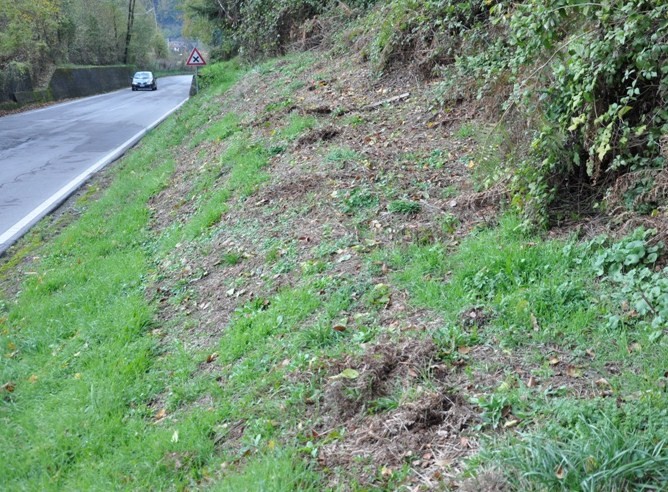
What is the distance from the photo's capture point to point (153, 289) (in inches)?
263

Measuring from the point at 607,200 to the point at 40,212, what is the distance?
30.7ft

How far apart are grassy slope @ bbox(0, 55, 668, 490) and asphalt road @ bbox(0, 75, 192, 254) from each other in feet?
10.5

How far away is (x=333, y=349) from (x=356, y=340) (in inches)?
7.1

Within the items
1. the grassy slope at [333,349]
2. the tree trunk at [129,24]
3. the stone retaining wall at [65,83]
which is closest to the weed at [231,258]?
the grassy slope at [333,349]

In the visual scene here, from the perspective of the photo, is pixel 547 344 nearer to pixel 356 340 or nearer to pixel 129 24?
pixel 356 340

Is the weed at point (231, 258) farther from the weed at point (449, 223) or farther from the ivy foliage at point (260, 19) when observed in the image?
the ivy foliage at point (260, 19)

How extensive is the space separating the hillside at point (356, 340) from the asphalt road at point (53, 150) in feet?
10.9

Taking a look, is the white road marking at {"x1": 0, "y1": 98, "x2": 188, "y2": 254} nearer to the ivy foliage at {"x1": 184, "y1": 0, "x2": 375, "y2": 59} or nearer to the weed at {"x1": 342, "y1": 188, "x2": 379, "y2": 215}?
the weed at {"x1": 342, "y1": 188, "x2": 379, "y2": 215}

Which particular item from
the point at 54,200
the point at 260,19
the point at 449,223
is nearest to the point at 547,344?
the point at 449,223

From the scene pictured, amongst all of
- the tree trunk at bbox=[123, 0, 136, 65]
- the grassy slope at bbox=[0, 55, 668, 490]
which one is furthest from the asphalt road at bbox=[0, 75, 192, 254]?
the tree trunk at bbox=[123, 0, 136, 65]

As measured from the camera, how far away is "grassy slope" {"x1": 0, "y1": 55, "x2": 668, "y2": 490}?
11.1 ft

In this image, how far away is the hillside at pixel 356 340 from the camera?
11.1 ft

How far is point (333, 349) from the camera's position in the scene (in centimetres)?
456

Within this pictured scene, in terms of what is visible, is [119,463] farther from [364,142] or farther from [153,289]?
[364,142]
